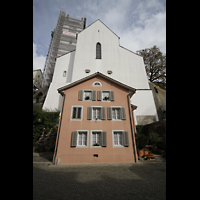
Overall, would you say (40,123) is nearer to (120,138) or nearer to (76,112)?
(76,112)

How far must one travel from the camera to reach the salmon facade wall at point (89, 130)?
8828mm

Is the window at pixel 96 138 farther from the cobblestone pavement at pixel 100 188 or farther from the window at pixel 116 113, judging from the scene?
the cobblestone pavement at pixel 100 188

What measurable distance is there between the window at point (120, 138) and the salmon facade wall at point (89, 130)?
24cm

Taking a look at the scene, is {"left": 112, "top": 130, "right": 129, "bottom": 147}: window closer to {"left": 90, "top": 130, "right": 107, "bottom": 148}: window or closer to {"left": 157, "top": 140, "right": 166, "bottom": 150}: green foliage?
{"left": 90, "top": 130, "right": 107, "bottom": 148}: window

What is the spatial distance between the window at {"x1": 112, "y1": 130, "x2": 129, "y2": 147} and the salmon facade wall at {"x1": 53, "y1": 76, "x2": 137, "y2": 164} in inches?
9.3

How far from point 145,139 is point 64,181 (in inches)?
314

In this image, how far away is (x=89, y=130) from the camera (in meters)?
9.52

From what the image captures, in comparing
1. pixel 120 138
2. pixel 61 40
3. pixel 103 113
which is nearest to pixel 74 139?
pixel 103 113

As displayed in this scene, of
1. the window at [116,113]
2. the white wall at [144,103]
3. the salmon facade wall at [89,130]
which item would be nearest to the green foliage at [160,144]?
the salmon facade wall at [89,130]

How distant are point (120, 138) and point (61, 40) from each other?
121 feet

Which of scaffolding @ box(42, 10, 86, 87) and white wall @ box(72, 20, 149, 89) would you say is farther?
scaffolding @ box(42, 10, 86, 87)

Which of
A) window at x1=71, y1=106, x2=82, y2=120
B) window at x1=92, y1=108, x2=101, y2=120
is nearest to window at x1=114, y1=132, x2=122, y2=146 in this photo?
window at x1=92, y1=108, x2=101, y2=120

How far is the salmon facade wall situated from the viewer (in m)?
8.83
